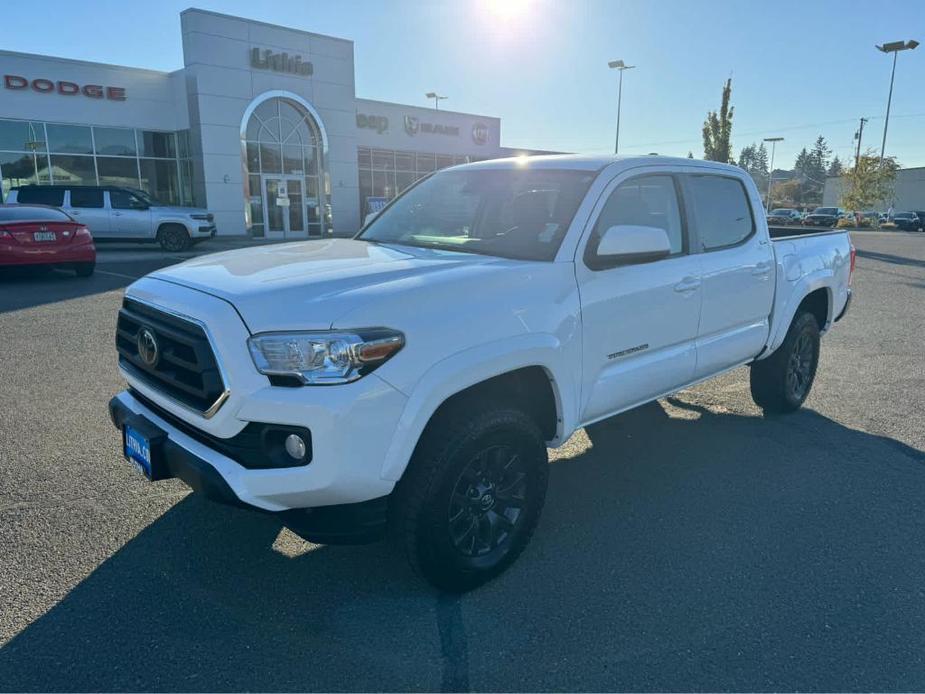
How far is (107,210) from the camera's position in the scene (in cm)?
1862

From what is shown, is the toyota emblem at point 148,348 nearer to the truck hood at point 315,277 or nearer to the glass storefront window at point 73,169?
the truck hood at point 315,277

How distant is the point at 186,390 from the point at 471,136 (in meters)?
35.1

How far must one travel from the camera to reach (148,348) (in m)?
2.93

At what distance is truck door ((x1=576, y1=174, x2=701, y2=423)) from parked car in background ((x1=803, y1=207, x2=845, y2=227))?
166 ft

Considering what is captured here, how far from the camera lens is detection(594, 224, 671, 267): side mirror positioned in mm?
3205

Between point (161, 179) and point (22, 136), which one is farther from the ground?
point (22, 136)

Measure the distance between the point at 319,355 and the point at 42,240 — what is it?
39.4 feet

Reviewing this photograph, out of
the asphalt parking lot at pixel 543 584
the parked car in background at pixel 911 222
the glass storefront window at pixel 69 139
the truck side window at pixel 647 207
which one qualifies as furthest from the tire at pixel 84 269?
the parked car in background at pixel 911 222

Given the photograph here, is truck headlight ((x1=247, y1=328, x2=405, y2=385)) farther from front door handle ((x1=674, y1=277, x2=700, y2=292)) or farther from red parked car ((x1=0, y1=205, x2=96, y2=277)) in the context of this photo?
red parked car ((x1=0, y1=205, x2=96, y2=277))

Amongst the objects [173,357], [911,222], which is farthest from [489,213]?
[911,222]

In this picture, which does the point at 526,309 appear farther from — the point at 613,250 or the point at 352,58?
the point at 352,58

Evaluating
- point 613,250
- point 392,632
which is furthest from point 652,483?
point 392,632

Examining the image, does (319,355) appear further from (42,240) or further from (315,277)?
(42,240)

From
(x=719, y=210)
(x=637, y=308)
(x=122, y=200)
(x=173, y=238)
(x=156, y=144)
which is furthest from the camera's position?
(x=156, y=144)
